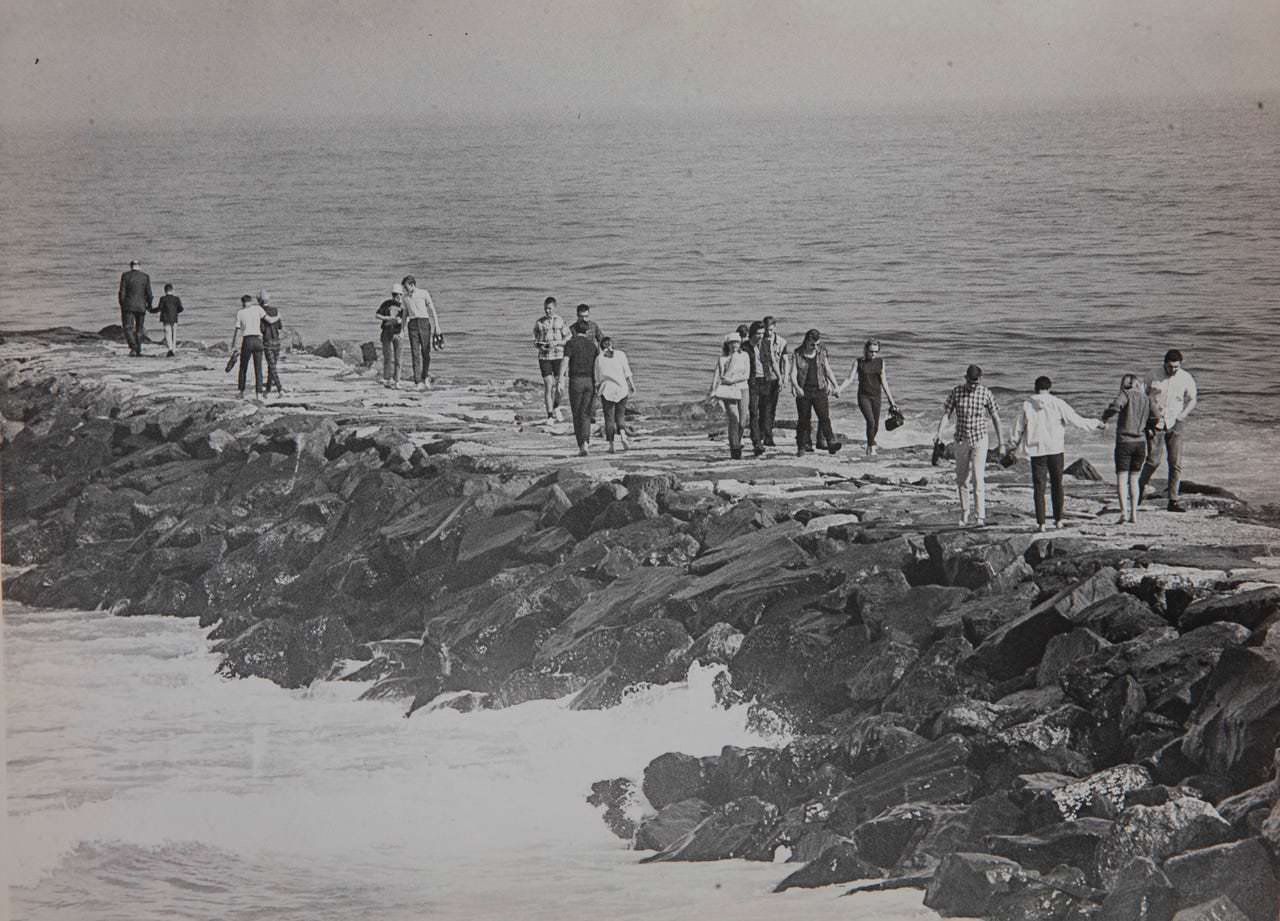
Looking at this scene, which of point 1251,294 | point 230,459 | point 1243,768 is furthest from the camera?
point 230,459

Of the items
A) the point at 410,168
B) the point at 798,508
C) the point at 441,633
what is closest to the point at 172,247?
the point at 410,168

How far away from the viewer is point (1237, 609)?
9953mm

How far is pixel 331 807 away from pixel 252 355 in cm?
648

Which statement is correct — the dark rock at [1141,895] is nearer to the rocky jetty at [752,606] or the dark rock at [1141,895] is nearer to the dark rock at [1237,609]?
the rocky jetty at [752,606]

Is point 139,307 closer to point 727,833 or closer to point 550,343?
point 550,343

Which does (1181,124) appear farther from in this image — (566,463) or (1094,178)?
(566,463)

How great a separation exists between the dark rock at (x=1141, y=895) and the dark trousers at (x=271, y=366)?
1017 centimetres

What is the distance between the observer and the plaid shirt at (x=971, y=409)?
1084 centimetres

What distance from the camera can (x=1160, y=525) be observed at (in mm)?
11328

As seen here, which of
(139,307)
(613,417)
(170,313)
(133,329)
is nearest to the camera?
(613,417)

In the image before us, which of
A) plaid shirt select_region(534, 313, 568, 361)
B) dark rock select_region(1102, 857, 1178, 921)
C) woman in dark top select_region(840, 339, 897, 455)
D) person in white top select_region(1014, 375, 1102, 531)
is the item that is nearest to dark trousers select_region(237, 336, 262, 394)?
plaid shirt select_region(534, 313, 568, 361)

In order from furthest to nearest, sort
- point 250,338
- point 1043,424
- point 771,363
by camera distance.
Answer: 1. point 250,338
2. point 771,363
3. point 1043,424

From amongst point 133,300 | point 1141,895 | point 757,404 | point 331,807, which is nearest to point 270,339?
point 133,300

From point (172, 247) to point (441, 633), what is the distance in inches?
358
